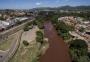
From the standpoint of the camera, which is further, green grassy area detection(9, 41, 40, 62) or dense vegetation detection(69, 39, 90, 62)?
green grassy area detection(9, 41, 40, 62)

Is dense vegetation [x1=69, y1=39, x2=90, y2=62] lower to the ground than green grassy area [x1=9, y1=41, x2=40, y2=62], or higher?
higher

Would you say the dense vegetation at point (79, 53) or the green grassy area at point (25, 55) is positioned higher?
the dense vegetation at point (79, 53)

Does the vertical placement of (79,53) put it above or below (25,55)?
above

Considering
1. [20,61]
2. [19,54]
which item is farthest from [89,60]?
[19,54]

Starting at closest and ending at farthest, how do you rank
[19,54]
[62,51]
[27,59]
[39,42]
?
1. [27,59]
2. [19,54]
3. [62,51]
4. [39,42]

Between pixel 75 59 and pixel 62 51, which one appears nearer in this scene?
pixel 75 59

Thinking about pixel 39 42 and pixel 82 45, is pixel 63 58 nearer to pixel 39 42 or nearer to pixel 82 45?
pixel 82 45

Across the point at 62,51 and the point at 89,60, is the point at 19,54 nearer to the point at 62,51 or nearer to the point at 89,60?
the point at 62,51

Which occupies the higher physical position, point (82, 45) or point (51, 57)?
point (82, 45)

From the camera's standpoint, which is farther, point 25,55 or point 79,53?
point 25,55

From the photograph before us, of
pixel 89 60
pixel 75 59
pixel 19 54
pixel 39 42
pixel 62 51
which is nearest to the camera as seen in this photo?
pixel 89 60

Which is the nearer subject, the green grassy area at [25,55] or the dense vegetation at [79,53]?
the dense vegetation at [79,53]
